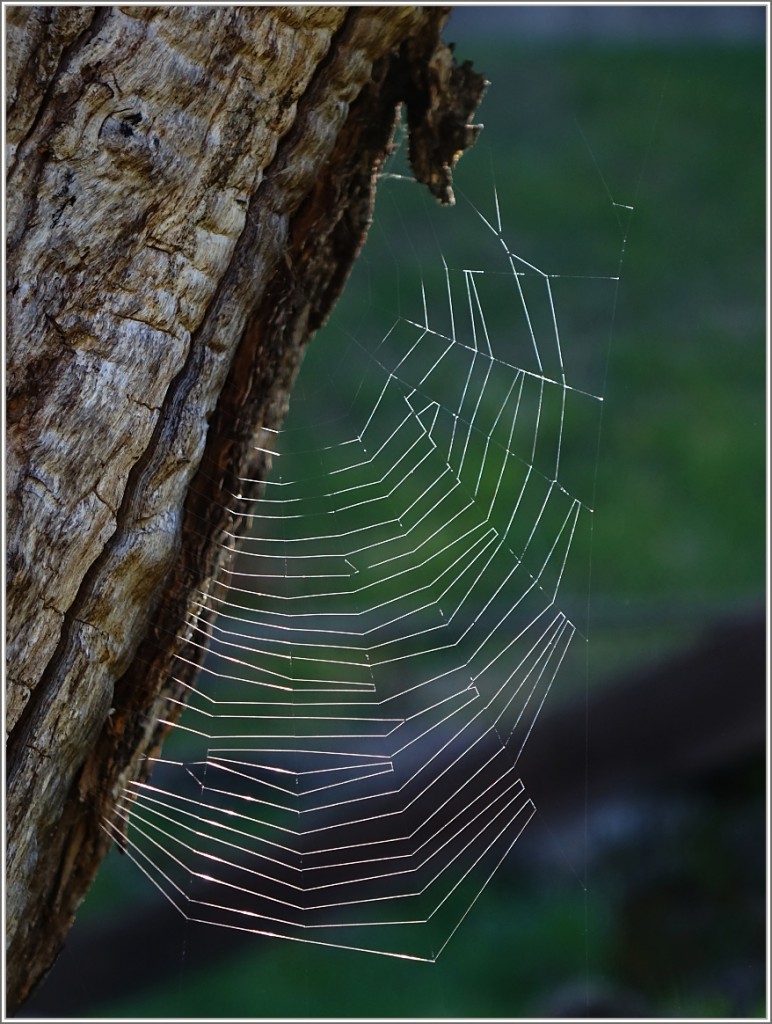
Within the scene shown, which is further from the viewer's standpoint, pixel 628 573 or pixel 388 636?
pixel 628 573

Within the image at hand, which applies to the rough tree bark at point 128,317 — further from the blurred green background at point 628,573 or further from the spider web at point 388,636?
the blurred green background at point 628,573

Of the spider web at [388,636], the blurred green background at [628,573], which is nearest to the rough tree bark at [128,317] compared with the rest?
the spider web at [388,636]

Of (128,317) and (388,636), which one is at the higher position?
(128,317)

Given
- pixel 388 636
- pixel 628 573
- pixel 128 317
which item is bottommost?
pixel 388 636

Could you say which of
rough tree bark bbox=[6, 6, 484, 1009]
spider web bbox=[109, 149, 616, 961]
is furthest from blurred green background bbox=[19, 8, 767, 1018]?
rough tree bark bbox=[6, 6, 484, 1009]

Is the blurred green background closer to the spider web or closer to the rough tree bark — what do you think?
the spider web

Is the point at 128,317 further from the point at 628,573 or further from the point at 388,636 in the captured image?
the point at 628,573

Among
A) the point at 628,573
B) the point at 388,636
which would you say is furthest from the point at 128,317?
the point at 628,573

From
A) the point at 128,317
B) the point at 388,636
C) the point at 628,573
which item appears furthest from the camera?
the point at 628,573

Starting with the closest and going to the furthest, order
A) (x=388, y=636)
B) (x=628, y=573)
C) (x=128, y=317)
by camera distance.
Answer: (x=128, y=317) → (x=388, y=636) → (x=628, y=573)
